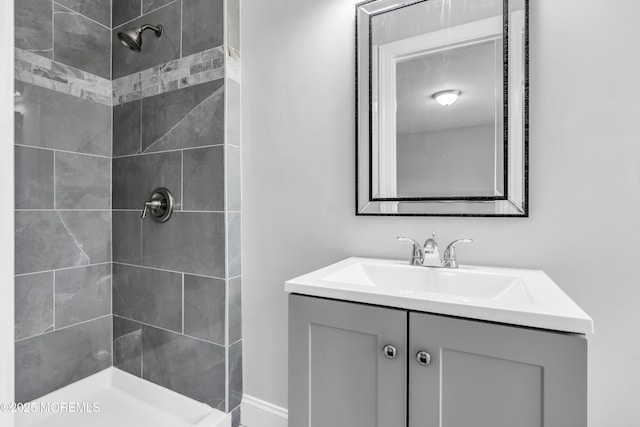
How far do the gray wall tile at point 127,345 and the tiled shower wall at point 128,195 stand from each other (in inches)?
0.4

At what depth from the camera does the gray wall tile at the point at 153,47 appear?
161 centimetres

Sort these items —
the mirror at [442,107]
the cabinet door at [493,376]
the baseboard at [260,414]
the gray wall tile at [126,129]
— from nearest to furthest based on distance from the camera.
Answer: the cabinet door at [493,376] → the mirror at [442,107] → the baseboard at [260,414] → the gray wall tile at [126,129]

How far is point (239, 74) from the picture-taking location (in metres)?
1.57

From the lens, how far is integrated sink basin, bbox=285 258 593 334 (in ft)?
2.12

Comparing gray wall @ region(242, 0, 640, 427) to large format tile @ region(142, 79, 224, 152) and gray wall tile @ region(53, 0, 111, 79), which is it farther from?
gray wall tile @ region(53, 0, 111, 79)

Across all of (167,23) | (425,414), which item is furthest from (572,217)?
(167,23)

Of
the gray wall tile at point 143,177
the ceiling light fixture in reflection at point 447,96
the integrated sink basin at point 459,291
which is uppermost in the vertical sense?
Answer: the ceiling light fixture in reflection at point 447,96

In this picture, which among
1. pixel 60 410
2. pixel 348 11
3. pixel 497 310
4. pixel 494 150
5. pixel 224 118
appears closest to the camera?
pixel 497 310

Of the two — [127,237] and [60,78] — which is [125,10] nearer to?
[60,78]

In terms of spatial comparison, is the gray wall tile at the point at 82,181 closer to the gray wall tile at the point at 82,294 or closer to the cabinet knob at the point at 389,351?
the gray wall tile at the point at 82,294

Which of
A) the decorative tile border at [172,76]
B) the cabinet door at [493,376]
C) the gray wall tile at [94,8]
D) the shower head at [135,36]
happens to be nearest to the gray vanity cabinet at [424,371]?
the cabinet door at [493,376]

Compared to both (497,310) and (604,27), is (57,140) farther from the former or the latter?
(604,27)

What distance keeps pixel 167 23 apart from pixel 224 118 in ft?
2.15

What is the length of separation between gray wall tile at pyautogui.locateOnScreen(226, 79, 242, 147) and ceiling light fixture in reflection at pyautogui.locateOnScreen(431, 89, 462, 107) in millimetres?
895
